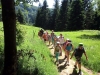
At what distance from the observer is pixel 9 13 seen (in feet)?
30.9

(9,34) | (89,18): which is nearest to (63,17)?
(89,18)

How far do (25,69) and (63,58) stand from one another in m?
9.55

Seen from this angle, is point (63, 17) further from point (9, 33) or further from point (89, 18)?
point (9, 33)

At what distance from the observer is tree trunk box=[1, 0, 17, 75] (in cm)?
941

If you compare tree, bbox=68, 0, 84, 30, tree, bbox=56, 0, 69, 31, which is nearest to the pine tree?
tree, bbox=68, 0, 84, 30

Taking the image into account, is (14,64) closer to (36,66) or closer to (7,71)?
(7,71)

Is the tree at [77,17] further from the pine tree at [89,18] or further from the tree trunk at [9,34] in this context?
the tree trunk at [9,34]

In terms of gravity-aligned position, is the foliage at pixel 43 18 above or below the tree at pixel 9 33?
below

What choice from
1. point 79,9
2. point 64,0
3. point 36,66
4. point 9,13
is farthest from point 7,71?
point 64,0

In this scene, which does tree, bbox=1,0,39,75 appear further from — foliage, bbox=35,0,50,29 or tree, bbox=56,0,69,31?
foliage, bbox=35,0,50,29

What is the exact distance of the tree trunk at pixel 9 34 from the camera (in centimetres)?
941

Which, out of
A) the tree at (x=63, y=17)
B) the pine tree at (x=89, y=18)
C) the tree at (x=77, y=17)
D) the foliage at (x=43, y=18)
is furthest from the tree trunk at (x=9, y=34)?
the foliage at (x=43, y=18)

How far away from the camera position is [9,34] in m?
9.55

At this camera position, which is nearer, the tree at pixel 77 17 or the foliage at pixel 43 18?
the tree at pixel 77 17
